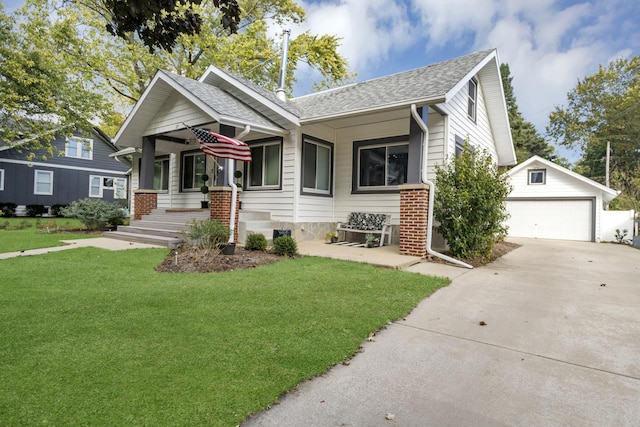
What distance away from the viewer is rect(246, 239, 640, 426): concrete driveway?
7.48ft

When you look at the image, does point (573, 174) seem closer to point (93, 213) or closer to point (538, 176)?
point (538, 176)

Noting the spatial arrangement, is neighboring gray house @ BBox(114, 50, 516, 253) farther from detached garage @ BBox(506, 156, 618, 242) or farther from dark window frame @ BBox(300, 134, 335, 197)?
detached garage @ BBox(506, 156, 618, 242)

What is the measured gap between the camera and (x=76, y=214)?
12.6 metres

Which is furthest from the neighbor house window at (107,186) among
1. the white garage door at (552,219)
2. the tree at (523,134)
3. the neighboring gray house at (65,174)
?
the tree at (523,134)

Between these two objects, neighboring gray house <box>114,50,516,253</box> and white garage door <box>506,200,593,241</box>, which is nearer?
neighboring gray house <box>114,50,516,253</box>

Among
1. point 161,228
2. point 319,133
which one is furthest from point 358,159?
point 161,228

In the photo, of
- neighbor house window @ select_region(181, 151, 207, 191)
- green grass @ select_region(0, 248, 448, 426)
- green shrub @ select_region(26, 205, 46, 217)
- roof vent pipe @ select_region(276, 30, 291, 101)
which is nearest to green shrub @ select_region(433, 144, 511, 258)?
green grass @ select_region(0, 248, 448, 426)

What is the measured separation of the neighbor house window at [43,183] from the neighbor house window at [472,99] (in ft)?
92.4

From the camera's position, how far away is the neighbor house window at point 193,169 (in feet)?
44.3

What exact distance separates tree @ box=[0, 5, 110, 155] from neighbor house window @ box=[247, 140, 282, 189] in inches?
536

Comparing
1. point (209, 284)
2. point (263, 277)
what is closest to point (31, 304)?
point (209, 284)

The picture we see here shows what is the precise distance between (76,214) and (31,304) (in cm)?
999

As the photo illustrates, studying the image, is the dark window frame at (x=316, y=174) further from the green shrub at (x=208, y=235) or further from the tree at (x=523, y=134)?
the tree at (x=523, y=134)

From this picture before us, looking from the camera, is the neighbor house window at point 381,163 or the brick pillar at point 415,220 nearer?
the brick pillar at point 415,220
